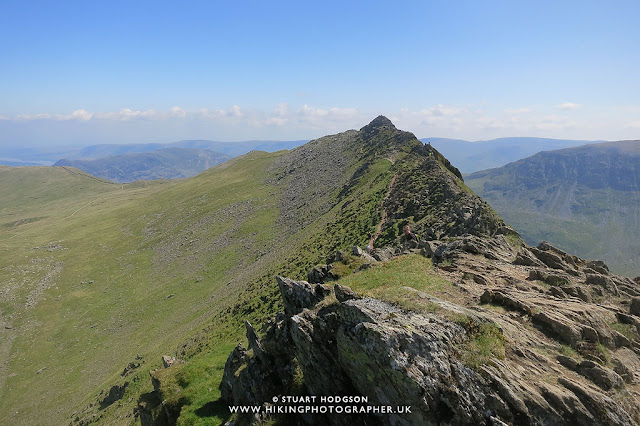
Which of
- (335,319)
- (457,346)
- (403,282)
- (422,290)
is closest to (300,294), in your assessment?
(335,319)

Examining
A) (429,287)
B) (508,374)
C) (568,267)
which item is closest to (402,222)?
(568,267)

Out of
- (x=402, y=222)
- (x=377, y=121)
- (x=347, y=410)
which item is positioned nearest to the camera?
(x=347, y=410)

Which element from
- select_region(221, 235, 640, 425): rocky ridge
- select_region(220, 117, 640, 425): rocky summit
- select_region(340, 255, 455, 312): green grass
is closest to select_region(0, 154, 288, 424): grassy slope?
select_region(221, 235, 640, 425): rocky ridge

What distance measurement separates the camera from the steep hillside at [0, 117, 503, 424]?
4275 centimetres

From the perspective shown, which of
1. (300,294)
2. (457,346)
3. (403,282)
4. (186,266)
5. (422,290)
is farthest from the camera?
(186,266)

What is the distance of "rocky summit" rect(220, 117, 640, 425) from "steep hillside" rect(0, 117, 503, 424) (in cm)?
883

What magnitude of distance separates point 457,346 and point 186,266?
83.4 m

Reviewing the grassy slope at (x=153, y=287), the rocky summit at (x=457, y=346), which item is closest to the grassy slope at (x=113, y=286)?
the grassy slope at (x=153, y=287)

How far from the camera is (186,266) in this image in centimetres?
8556

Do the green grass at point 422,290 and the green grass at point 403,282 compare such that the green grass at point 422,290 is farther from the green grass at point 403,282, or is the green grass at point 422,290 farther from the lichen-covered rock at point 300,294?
the lichen-covered rock at point 300,294

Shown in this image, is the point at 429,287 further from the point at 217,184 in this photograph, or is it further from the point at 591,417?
the point at 217,184

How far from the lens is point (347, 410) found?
16.2 m

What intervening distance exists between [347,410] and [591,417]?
33.6ft

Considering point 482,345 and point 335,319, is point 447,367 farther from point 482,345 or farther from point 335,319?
point 335,319
